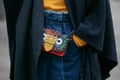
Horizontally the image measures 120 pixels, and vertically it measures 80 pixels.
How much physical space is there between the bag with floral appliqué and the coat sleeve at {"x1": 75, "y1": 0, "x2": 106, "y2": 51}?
0.12 meters

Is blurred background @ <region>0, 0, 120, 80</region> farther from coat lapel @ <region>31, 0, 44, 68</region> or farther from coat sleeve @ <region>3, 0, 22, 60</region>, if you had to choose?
coat lapel @ <region>31, 0, 44, 68</region>

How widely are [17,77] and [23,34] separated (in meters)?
0.36

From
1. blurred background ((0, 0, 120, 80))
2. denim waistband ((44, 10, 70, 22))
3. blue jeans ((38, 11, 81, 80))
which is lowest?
blurred background ((0, 0, 120, 80))

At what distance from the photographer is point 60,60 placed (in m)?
3.54

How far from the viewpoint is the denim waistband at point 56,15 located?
137 inches

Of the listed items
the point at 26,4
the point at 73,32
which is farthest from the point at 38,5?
the point at 73,32

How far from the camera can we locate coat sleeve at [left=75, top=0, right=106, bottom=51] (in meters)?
3.46

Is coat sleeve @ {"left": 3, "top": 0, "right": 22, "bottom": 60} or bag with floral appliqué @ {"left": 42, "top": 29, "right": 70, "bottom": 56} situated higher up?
coat sleeve @ {"left": 3, "top": 0, "right": 22, "bottom": 60}

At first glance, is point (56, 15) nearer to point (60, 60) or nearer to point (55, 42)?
point (55, 42)

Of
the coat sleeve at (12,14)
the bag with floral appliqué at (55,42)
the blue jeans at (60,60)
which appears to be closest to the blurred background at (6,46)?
the coat sleeve at (12,14)

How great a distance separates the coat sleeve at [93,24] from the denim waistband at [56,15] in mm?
131

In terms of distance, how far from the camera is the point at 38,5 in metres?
3.47

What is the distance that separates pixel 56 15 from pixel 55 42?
0.21 meters

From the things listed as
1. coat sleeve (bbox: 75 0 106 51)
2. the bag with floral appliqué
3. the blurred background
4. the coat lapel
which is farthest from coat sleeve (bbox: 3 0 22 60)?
the blurred background
